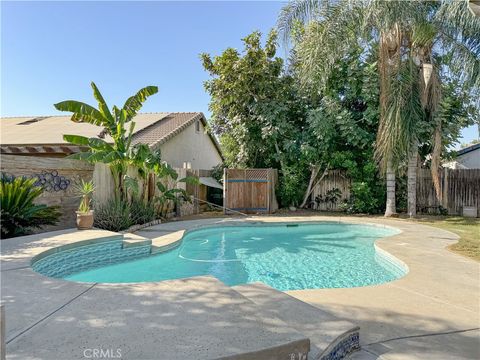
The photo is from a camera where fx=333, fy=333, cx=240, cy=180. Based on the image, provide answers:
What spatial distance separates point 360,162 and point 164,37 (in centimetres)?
1042

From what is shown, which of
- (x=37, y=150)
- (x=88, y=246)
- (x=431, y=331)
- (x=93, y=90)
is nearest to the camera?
(x=431, y=331)

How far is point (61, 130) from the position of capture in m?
17.1

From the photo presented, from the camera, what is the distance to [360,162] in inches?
616

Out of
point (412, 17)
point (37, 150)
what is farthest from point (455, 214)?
point (37, 150)

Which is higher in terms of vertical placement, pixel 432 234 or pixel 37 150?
pixel 37 150

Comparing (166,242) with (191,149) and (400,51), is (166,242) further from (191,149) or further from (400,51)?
(191,149)

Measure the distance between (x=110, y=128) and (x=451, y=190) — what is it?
47.9ft

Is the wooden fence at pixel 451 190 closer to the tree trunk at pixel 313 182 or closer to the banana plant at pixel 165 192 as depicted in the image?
the tree trunk at pixel 313 182

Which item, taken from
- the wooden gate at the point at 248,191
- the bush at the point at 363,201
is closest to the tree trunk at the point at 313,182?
the bush at the point at 363,201

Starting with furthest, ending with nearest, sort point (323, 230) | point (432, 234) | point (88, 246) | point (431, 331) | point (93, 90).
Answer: point (323, 230)
point (93, 90)
point (432, 234)
point (88, 246)
point (431, 331)

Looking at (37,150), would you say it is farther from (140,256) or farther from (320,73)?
(320,73)

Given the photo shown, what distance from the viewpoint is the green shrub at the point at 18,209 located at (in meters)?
7.79

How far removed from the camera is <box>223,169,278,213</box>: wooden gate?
51.8 ft

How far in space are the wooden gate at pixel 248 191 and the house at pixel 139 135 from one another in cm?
283
